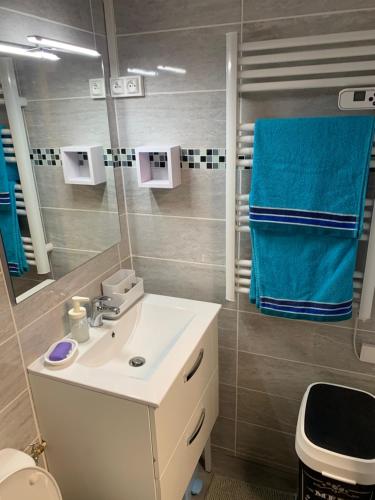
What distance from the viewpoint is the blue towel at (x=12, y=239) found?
1.12 meters

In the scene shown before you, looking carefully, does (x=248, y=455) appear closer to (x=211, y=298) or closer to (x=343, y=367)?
(x=343, y=367)

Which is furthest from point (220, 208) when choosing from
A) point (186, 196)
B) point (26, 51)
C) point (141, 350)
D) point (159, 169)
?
point (26, 51)

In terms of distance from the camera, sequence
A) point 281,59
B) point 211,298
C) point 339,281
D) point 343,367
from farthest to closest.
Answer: point 211,298, point 343,367, point 339,281, point 281,59

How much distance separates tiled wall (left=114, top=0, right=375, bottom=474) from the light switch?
0.34 ft

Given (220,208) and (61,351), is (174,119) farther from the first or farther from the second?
(61,351)

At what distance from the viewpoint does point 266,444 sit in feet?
6.11

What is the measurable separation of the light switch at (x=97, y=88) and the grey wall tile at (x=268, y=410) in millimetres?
1449

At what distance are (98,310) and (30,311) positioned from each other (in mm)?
287

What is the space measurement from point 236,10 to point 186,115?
388mm

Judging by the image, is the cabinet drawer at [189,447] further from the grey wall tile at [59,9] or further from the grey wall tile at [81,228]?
the grey wall tile at [59,9]

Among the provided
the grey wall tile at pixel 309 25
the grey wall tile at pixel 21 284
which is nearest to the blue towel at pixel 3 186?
the grey wall tile at pixel 21 284

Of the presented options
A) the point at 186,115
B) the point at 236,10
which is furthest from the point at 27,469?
the point at 236,10

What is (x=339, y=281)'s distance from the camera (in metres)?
1.34

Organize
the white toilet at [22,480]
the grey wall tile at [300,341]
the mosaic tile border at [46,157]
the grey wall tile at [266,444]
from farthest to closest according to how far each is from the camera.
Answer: the grey wall tile at [266,444] < the grey wall tile at [300,341] < the mosaic tile border at [46,157] < the white toilet at [22,480]
